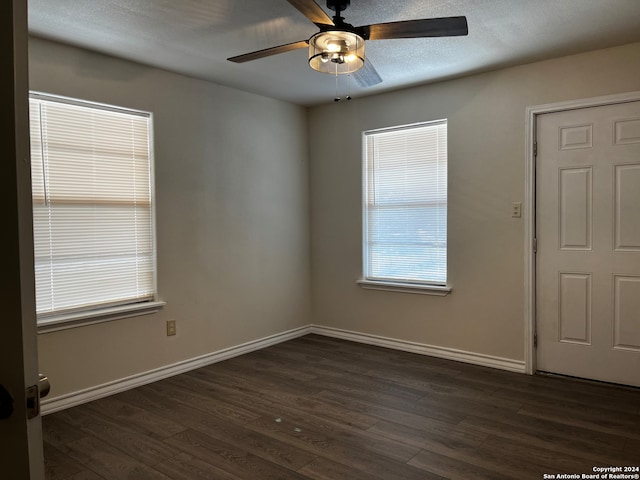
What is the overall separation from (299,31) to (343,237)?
2.28m

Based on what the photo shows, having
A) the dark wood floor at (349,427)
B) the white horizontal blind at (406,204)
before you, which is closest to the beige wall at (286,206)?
the white horizontal blind at (406,204)

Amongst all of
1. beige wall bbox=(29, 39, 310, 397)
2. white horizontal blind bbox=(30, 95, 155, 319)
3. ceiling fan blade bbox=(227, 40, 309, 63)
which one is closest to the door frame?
ceiling fan blade bbox=(227, 40, 309, 63)

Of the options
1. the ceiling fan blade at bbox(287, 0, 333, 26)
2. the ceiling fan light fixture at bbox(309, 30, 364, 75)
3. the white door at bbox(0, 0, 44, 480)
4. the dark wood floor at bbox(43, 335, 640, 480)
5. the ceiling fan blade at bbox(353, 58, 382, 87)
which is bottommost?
the dark wood floor at bbox(43, 335, 640, 480)

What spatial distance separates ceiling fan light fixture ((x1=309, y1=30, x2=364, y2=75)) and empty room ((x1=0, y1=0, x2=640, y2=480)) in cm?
1

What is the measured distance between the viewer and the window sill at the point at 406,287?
4027 mm

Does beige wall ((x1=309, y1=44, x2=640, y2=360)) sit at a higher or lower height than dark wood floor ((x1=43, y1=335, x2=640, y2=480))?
higher

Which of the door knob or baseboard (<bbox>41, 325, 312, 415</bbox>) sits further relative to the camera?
baseboard (<bbox>41, 325, 312, 415</bbox>)

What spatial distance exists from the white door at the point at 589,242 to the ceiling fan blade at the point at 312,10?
86.6 inches

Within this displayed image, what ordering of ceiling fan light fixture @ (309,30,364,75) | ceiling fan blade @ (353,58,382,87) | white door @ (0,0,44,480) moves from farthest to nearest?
ceiling fan blade @ (353,58,382,87), ceiling fan light fixture @ (309,30,364,75), white door @ (0,0,44,480)

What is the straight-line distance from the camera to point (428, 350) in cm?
412

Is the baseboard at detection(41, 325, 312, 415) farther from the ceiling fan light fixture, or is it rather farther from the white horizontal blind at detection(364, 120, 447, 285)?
the ceiling fan light fixture

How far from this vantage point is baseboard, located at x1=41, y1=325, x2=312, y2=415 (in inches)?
120

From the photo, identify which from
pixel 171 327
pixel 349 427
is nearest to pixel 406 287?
pixel 349 427

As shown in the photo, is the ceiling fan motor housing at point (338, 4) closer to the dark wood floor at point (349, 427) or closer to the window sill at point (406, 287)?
the dark wood floor at point (349, 427)
